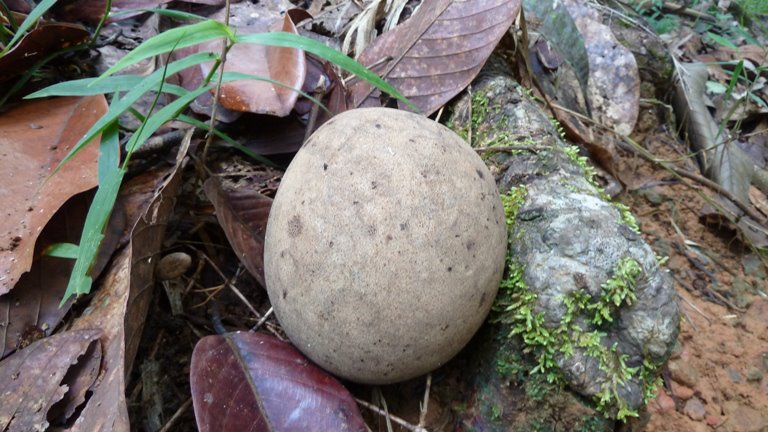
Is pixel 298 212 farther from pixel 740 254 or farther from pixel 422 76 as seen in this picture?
pixel 740 254

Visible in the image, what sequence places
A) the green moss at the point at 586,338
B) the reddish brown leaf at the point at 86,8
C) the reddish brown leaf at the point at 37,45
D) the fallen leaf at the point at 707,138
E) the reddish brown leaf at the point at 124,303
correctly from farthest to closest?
the fallen leaf at the point at 707,138 → the reddish brown leaf at the point at 86,8 → the reddish brown leaf at the point at 37,45 → the green moss at the point at 586,338 → the reddish brown leaf at the point at 124,303

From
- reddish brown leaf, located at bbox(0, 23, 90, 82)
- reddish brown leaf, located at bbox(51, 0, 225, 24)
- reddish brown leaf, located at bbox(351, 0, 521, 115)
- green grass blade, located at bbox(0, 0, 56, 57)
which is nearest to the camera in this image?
green grass blade, located at bbox(0, 0, 56, 57)

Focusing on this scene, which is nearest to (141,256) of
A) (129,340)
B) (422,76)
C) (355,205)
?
(129,340)

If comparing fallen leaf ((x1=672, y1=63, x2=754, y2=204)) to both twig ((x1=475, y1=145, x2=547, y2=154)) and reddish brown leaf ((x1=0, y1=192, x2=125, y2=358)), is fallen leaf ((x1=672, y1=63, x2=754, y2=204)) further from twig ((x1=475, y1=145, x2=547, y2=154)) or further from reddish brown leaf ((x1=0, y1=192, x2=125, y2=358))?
reddish brown leaf ((x1=0, y1=192, x2=125, y2=358))

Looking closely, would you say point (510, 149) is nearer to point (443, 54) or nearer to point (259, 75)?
point (443, 54)

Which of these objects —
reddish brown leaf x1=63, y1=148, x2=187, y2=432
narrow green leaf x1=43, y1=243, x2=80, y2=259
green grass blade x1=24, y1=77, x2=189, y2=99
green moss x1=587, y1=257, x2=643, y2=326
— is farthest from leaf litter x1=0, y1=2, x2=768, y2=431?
green moss x1=587, y1=257, x2=643, y2=326

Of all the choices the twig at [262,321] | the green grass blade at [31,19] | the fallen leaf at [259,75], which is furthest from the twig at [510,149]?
the green grass blade at [31,19]

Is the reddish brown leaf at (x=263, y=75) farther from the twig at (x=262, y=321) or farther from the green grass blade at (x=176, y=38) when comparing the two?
the twig at (x=262, y=321)
